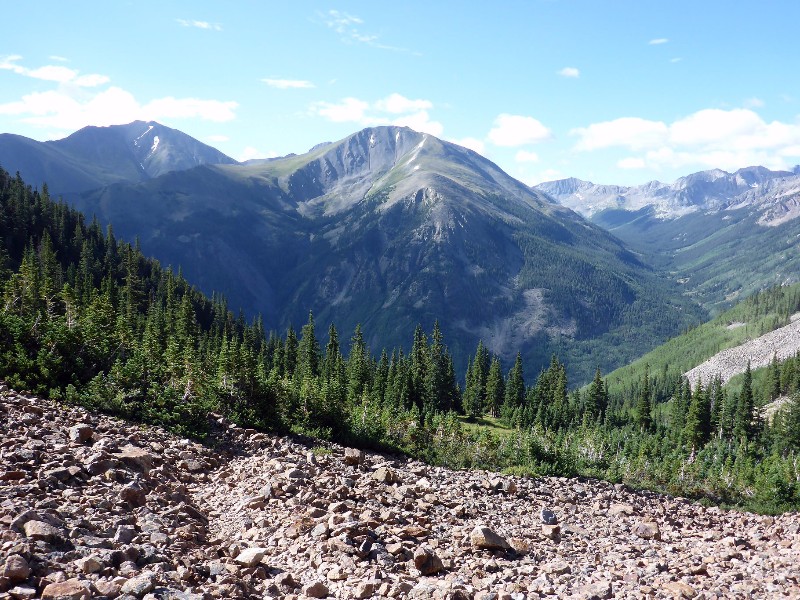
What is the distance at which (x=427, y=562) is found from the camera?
1814 centimetres

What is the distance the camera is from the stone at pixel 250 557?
16.9 m

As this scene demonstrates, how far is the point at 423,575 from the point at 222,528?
857cm

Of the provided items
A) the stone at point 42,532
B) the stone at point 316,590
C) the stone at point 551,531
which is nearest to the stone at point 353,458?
the stone at point 551,531

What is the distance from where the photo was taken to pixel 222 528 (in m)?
20.6

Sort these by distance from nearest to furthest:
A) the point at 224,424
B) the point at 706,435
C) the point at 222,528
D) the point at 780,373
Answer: the point at 222,528, the point at 224,424, the point at 706,435, the point at 780,373

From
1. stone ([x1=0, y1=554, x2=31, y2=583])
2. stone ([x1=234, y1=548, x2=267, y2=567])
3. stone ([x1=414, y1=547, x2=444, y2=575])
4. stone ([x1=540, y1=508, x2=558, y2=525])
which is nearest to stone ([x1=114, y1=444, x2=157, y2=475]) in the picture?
stone ([x1=234, y1=548, x2=267, y2=567])

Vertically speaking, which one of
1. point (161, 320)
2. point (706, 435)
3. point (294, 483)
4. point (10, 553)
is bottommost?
point (706, 435)

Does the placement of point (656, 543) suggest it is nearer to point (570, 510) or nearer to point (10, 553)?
point (570, 510)

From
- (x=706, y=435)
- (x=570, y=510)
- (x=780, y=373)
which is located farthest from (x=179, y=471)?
(x=780, y=373)

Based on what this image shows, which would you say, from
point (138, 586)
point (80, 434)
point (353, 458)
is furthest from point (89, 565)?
point (353, 458)

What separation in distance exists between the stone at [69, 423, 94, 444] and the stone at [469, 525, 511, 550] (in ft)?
61.8

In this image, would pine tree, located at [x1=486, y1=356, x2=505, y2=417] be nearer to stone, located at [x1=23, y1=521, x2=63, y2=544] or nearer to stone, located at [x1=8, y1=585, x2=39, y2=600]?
stone, located at [x1=23, y1=521, x2=63, y2=544]

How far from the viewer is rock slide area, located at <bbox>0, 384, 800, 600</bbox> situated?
1483cm

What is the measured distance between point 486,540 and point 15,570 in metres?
15.6
